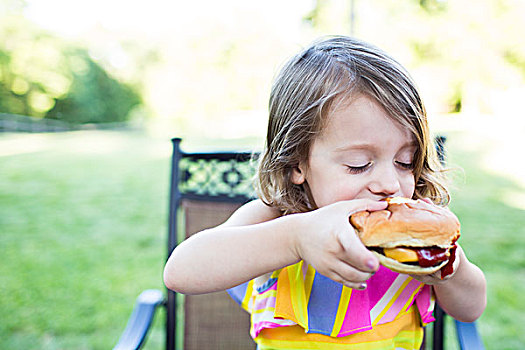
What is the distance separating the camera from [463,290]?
45.9 inches

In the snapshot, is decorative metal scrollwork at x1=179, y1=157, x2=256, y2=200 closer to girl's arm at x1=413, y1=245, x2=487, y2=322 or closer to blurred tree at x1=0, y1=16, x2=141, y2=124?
girl's arm at x1=413, y1=245, x2=487, y2=322

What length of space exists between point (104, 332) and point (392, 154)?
270 cm

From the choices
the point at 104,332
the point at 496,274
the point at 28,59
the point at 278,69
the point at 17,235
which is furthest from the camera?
the point at 28,59

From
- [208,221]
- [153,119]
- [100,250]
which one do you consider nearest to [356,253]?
[208,221]

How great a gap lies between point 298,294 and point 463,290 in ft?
1.36

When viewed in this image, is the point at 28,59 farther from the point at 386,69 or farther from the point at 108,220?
the point at 386,69

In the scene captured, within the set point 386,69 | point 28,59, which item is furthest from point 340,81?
point 28,59

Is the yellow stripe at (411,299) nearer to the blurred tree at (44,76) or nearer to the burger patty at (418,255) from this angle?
the burger patty at (418,255)

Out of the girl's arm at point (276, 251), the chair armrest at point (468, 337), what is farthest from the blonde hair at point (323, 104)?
the chair armrest at point (468, 337)

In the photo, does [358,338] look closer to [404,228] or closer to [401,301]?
[401,301]

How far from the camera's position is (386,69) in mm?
1094

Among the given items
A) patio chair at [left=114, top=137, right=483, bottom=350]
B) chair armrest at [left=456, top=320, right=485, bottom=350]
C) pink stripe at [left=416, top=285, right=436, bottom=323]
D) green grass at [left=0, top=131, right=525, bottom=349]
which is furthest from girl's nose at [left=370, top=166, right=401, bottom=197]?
patio chair at [left=114, top=137, right=483, bottom=350]

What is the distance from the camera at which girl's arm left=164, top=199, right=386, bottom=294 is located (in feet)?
2.79

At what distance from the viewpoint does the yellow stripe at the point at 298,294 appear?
114 cm
